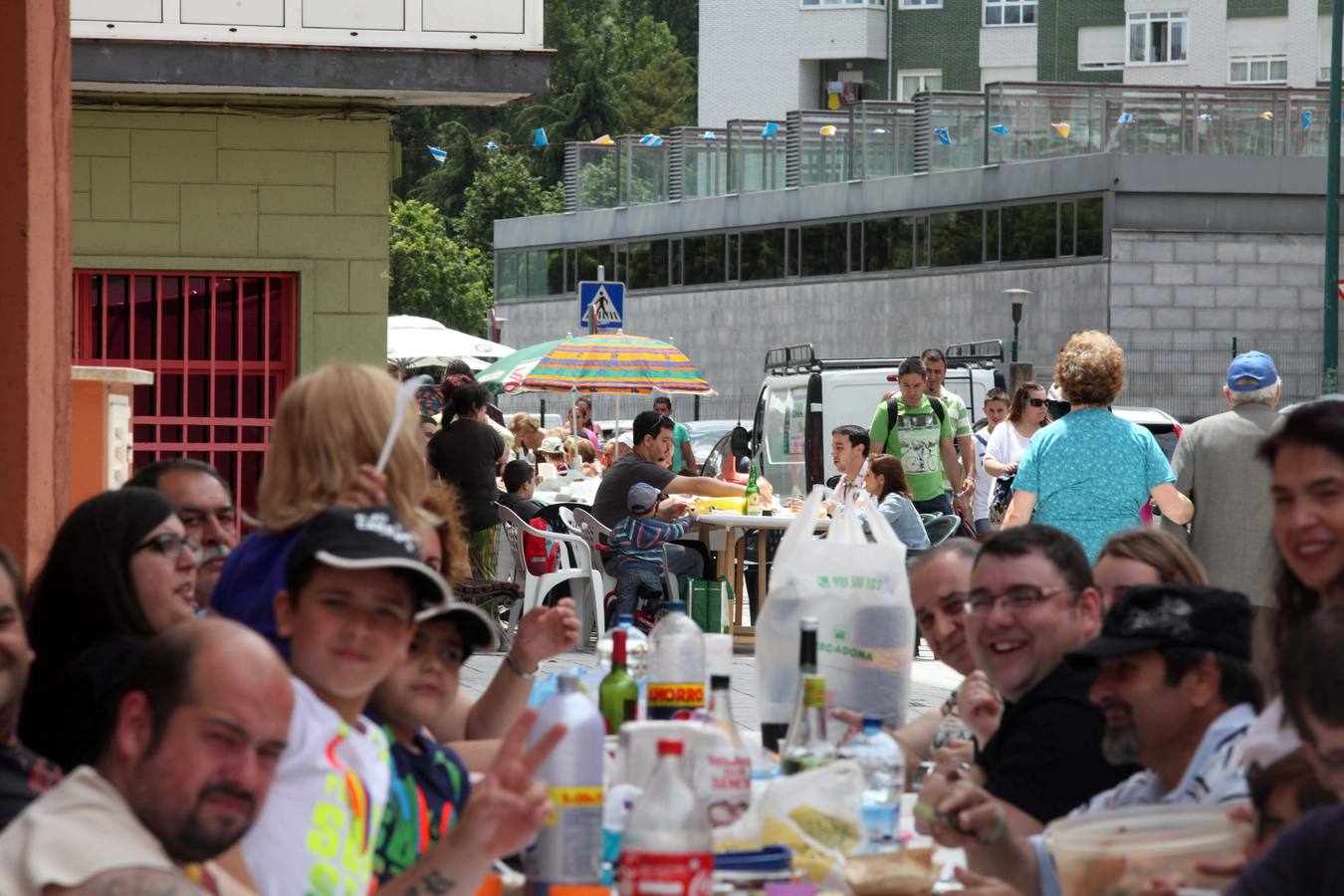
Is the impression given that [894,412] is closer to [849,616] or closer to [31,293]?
[31,293]

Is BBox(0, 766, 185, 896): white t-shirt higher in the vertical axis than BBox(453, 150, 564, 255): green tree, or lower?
lower

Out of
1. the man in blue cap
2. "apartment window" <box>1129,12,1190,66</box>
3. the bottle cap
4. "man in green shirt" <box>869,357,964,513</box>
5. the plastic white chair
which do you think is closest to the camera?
the bottle cap

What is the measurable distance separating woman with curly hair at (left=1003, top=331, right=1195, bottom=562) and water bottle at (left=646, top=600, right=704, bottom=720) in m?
4.28

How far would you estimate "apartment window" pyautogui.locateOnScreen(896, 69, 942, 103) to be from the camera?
5825cm

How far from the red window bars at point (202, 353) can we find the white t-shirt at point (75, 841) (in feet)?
30.1

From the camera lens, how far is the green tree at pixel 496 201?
236 feet

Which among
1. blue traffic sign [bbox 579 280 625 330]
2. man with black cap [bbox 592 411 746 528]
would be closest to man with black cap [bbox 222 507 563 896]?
man with black cap [bbox 592 411 746 528]

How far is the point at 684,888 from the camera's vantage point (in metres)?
3.12

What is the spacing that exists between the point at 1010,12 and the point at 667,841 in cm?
5614

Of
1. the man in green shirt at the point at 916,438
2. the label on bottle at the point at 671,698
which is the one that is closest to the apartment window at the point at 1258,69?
the man in green shirt at the point at 916,438

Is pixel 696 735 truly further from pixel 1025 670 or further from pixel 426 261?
pixel 426 261

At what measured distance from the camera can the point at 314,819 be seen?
3.10 m

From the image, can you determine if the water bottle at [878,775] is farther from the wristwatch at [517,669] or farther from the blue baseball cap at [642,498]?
the blue baseball cap at [642,498]

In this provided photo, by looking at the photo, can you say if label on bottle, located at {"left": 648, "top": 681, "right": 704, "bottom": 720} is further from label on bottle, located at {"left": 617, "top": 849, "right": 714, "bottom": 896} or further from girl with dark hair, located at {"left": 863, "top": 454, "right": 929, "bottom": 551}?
girl with dark hair, located at {"left": 863, "top": 454, "right": 929, "bottom": 551}
